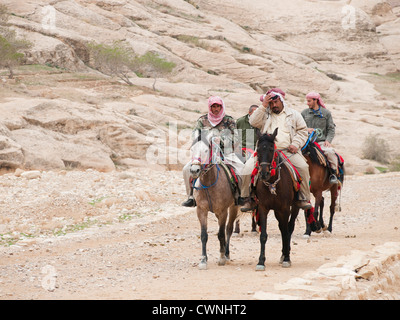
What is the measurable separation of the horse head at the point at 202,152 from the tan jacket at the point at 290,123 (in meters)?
0.76

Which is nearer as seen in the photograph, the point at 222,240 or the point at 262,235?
the point at 262,235

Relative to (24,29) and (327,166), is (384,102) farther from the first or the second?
(327,166)

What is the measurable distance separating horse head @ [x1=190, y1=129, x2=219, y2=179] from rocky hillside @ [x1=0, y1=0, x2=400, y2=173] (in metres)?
13.1

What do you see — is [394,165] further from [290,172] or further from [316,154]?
[290,172]

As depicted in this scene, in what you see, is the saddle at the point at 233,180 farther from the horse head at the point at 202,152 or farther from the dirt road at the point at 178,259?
the dirt road at the point at 178,259

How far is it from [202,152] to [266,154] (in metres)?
1.11

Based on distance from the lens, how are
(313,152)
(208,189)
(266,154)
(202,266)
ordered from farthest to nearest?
(313,152)
(208,189)
(202,266)
(266,154)


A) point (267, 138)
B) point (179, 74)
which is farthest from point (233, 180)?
point (179, 74)

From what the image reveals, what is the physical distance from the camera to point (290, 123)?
936cm

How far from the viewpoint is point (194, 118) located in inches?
1348

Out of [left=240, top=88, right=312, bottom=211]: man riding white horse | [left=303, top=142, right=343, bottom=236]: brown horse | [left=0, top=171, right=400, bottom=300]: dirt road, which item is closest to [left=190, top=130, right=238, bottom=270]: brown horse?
[left=240, top=88, right=312, bottom=211]: man riding white horse

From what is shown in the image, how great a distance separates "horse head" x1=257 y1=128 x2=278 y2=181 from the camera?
26.9 ft

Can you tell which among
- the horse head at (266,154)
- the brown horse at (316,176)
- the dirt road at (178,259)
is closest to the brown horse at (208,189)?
the dirt road at (178,259)
